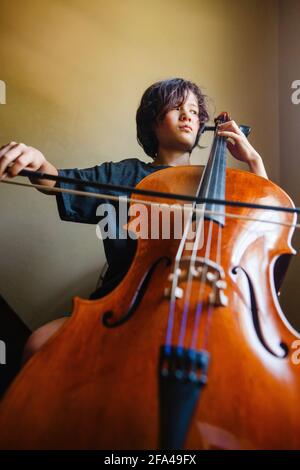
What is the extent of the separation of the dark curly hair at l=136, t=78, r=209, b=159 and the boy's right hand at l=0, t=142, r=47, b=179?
1.57ft

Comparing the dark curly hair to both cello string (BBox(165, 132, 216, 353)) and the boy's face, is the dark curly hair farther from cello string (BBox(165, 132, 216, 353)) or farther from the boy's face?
cello string (BBox(165, 132, 216, 353))

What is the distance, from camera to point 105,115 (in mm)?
1425

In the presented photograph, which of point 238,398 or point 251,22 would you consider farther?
point 251,22

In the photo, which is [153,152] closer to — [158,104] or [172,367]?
[158,104]

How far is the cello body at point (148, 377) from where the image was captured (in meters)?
0.35

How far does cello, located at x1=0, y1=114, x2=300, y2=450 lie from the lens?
1.14 ft

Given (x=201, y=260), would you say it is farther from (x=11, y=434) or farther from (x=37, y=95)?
(x=37, y=95)

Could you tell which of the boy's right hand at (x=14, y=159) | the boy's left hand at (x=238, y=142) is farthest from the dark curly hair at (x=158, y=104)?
the boy's right hand at (x=14, y=159)

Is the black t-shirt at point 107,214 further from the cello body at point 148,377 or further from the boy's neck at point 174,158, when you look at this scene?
the cello body at point 148,377

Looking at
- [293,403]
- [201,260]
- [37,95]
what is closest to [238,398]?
[293,403]

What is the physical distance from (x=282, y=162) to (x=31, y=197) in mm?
944

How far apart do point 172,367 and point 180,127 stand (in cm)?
74

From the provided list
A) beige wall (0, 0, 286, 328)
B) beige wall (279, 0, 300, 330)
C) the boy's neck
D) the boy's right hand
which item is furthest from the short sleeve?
beige wall (279, 0, 300, 330)

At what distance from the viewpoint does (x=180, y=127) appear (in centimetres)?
96
